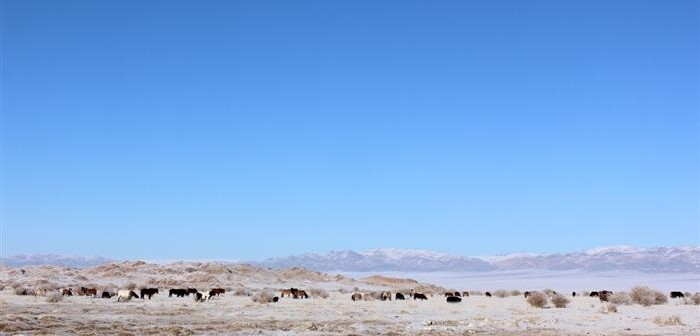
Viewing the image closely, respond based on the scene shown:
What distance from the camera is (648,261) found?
187 meters

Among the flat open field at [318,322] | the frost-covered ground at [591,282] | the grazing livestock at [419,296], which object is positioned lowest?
the flat open field at [318,322]

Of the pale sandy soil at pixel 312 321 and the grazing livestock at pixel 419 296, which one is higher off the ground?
the grazing livestock at pixel 419 296

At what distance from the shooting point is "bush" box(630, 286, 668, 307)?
44.5m

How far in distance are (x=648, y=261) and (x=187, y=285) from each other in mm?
144287

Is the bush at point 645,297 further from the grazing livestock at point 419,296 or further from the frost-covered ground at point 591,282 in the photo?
the frost-covered ground at point 591,282

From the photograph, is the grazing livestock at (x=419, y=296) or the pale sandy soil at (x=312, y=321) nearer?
the pale sandy soil at (x=312, y=321)

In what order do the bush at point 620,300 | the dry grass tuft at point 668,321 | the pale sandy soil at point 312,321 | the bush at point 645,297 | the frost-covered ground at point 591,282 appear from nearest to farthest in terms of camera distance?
the pale sandy soil at point 312,321 < the dry grass tuft at point 668,321 < the bush at point 645,297 < the bush at point 620,300 < the frost-covered ground at point 591,282

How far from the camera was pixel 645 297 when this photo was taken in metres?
44.7

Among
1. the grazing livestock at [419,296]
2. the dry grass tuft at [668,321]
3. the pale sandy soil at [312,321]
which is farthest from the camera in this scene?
the grazing livestock at [419,296]

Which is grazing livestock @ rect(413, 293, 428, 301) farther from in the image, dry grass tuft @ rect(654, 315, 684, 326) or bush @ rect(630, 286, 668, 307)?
dry grass tuft @ rect(654, 315, 684, 326)

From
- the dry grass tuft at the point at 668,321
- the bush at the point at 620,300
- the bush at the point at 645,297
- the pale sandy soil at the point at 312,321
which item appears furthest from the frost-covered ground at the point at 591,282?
the dry grass tuft at the point at 668,321

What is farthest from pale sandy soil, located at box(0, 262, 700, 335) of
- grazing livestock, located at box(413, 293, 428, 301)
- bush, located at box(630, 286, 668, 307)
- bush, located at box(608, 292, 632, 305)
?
grazing livestock, located at box(413, 293, 428, 301)

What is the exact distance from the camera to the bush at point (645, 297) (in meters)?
44.5

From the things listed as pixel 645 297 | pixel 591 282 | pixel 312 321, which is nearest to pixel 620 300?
pixel 645 297
